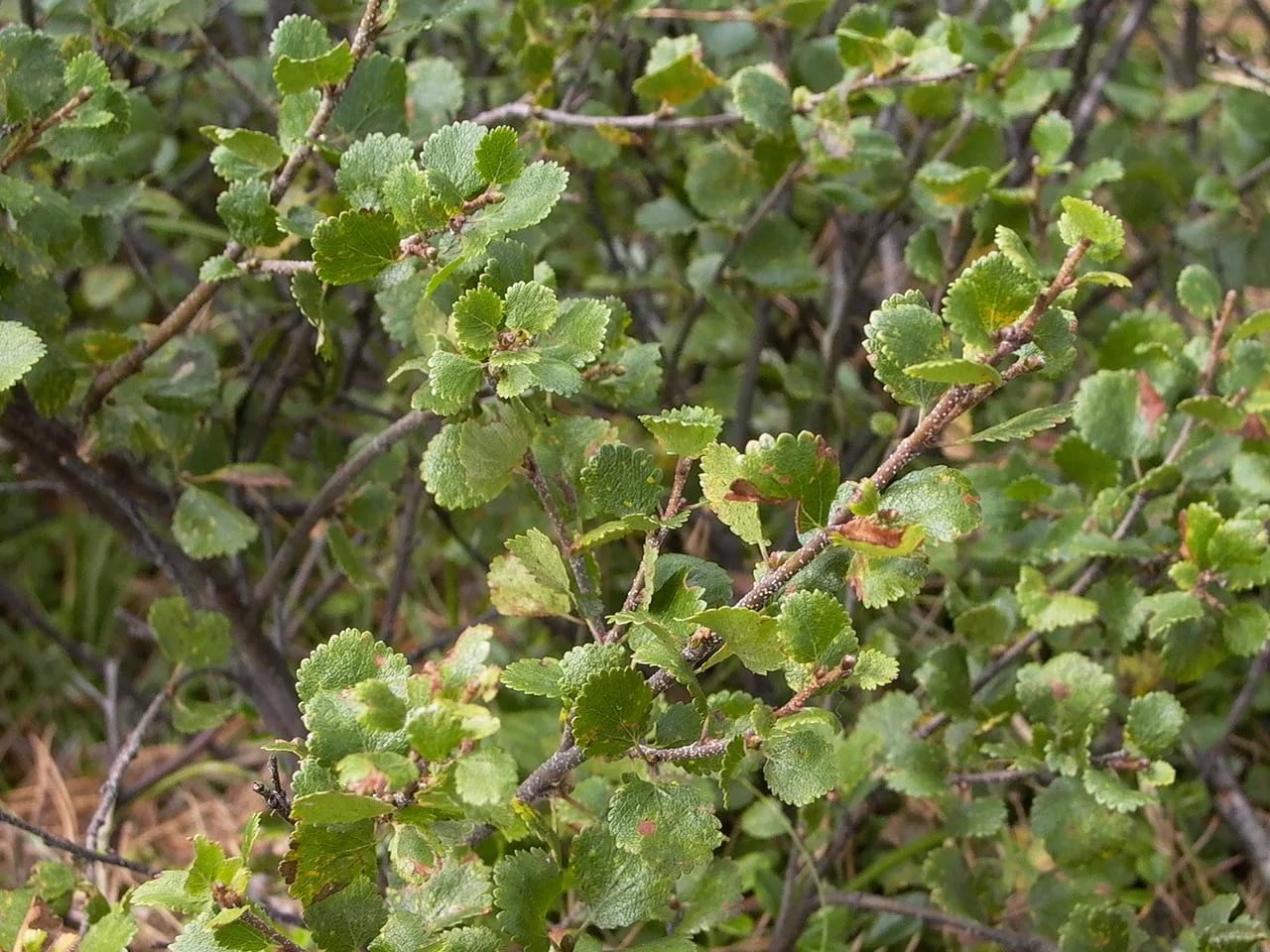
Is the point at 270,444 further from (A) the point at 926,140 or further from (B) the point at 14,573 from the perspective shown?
(B) the point at 14,573

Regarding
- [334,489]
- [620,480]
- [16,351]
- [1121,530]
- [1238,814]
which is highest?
[16,351]

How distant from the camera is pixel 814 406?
4.34 feet

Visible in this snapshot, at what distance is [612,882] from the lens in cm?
A: 72

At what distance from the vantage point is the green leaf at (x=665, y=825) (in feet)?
2.14

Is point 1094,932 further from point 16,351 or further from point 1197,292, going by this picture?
point 16,351

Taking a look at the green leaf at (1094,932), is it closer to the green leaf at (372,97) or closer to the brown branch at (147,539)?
the brown branch at (147,539)

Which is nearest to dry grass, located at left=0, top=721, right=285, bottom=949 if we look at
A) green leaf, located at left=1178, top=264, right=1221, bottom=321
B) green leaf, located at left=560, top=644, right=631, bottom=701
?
green leaf, located at left=560, top=644, right=631, bottom=701

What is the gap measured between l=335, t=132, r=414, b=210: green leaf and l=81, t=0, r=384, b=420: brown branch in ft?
0.14

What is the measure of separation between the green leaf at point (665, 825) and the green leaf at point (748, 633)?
86mm

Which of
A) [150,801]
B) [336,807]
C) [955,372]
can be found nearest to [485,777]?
[336,807]

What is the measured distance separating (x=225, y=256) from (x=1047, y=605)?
62cm

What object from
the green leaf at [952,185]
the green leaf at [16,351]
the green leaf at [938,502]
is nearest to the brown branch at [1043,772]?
the green leaf at [938,502]

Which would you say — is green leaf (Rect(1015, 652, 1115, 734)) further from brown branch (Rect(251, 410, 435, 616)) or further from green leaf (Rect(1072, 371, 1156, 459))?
brown branch (Rect(251, 410, 435, 616))

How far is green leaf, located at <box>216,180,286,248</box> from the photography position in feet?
2.61
